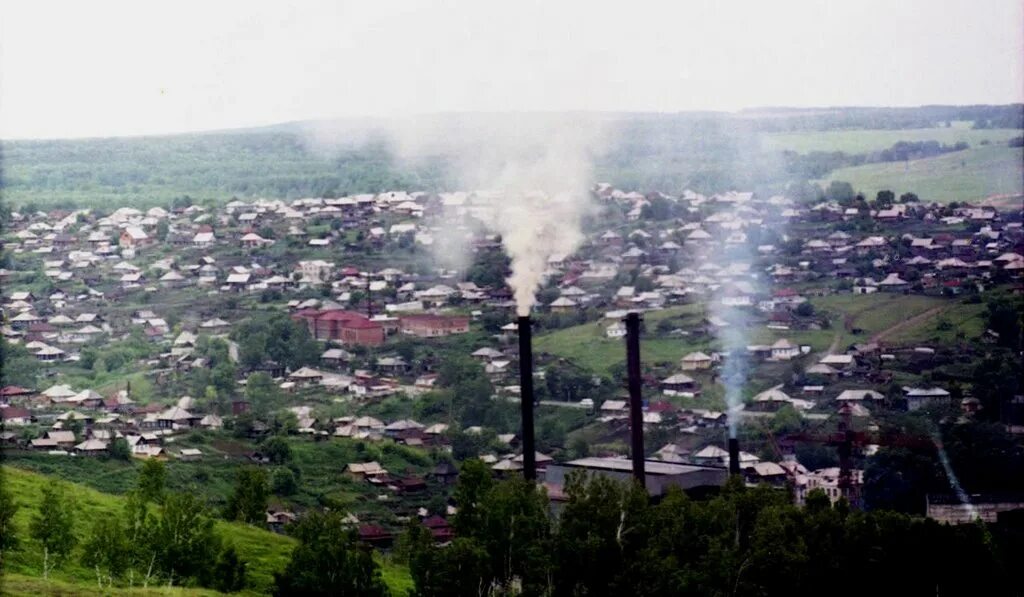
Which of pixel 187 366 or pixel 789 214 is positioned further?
pixel 789 214

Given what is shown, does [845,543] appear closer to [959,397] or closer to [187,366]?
[959,397]

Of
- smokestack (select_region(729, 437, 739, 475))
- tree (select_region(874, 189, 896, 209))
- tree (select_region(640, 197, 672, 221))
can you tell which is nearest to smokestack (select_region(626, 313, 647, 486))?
smokestack (select_region(729, 437, 739, 475))

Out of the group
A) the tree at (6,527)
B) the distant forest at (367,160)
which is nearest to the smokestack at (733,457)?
the tree at (6,527)

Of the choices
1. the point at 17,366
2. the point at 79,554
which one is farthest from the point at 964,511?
the point at 17,366

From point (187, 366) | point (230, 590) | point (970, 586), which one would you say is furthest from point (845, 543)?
point (187, 366)

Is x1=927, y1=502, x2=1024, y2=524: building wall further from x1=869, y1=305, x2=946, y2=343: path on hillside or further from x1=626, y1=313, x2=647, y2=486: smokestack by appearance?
x1=869, y1=305, x2=946, y2=343: path on hillside

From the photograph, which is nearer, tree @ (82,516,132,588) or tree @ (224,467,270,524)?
tree @ (82,516,132,588)

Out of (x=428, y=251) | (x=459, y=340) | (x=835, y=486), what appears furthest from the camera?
(x=428, y=251)
